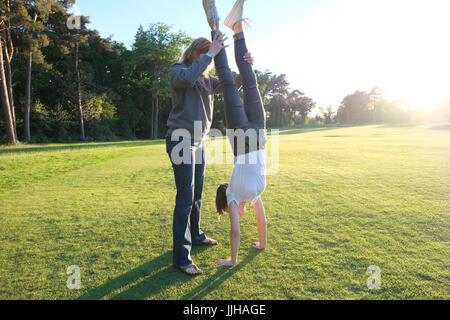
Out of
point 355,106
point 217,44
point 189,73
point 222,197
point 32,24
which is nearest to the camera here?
point 189,73

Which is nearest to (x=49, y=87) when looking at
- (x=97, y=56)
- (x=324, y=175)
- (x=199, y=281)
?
(x=97, y=56)

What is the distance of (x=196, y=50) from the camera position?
2.88 m

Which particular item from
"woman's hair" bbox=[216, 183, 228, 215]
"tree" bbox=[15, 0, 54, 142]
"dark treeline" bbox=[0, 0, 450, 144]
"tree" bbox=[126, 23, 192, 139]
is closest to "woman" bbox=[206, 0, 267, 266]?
"woman's hair" bbox=[216, 183, 228, 215]

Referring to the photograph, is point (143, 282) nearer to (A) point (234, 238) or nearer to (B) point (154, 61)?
(A) point (234, 238)

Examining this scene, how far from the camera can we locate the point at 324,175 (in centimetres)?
738

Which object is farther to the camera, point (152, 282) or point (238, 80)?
point (238, 80)

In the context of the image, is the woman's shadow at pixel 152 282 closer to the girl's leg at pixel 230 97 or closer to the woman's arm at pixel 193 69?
the girl's leg at pixel 230 97

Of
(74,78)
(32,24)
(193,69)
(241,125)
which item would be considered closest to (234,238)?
(241,125)

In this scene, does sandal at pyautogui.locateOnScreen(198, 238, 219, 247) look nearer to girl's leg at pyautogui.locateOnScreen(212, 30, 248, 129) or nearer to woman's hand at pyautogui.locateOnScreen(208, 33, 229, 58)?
girl's leg at pyautogui.locateOnScreen(212, 30, 248, 129)

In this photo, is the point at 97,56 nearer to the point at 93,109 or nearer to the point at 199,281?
the point at 93,109

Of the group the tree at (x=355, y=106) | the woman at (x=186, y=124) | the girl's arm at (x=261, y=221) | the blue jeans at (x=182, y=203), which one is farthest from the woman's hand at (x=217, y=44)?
the tree at (x=355, y=106)

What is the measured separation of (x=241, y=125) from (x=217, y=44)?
84 cm

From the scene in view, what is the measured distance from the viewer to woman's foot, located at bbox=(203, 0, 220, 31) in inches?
109

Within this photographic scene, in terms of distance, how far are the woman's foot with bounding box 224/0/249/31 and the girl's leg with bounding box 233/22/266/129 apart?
0.04 m
